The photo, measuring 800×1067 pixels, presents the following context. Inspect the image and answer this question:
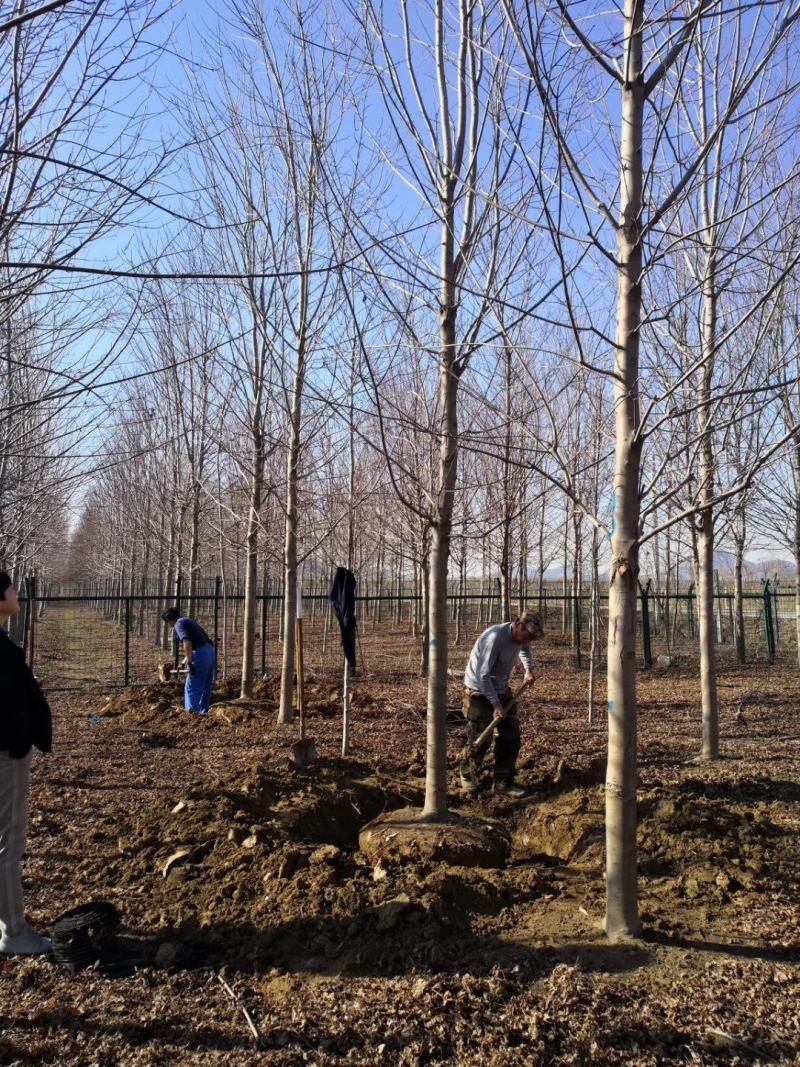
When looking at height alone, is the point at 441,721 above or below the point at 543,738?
above

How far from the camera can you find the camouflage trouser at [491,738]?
5.95 meters

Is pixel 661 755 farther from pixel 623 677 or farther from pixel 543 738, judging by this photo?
pixel 623 677

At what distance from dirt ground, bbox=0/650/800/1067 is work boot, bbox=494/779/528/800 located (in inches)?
4.2

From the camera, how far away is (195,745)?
26.1 ft

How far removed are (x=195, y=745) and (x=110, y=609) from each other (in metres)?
26.9

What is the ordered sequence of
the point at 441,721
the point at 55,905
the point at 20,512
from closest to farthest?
1. the point at 55,905
2. the point at 441,721
3. the point at 20,512

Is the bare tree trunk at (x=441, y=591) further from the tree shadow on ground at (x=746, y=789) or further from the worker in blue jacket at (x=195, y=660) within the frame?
the worker in blue jacket at (x=195, y=660)

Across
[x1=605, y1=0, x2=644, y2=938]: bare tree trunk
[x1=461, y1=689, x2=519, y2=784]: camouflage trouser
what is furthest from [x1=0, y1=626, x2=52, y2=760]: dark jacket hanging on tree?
[x1=461, y1=689, x2=519, y2=784]: camouflage trouser

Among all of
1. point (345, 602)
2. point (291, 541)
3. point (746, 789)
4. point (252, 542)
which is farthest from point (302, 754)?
point (252, 542)

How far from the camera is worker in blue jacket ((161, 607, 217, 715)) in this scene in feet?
29.1

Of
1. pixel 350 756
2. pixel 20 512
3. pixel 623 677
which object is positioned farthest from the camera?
pixel 20 512

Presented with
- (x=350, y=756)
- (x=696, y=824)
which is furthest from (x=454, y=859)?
(x=350, y=756)

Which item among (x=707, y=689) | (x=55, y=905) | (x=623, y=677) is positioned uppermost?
(x=623, y=677)

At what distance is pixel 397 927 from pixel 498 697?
2795mm
